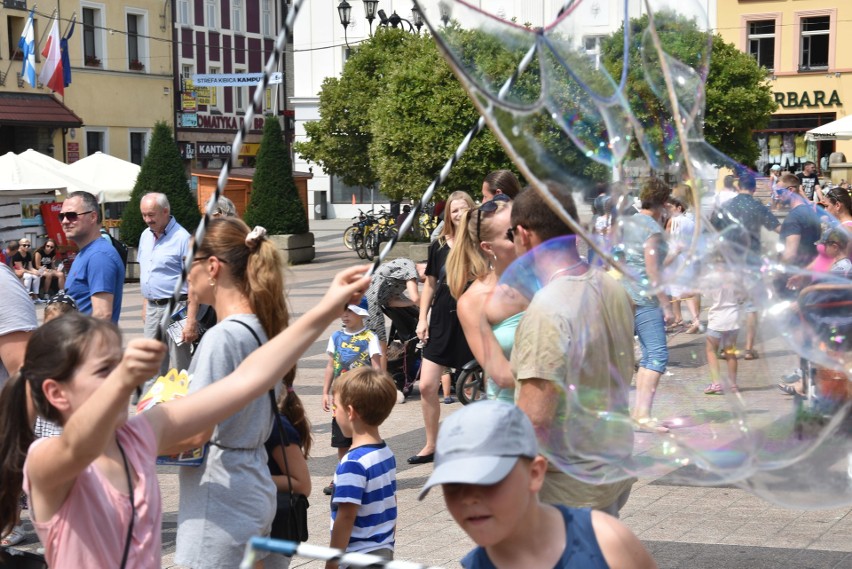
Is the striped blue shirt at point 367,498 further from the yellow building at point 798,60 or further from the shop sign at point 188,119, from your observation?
the shop sign at point 188,119

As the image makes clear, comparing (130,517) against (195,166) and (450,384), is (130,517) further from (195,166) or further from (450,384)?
(195,166)

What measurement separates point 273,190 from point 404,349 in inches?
578

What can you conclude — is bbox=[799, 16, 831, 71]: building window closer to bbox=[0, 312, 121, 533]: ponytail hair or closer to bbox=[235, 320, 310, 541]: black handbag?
bbox=[235, 320, 310, 541]: black handbag

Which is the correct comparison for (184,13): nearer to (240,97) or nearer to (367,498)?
(240,97)

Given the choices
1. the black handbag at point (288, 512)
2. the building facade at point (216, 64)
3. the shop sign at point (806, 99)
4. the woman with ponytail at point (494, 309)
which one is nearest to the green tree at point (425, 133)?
the woman with ponytail at point (494, 309)

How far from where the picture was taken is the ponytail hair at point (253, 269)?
374cm

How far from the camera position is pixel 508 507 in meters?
2.14

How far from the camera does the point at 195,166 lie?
49.1 metres

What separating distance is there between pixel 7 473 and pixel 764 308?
6.34 ft

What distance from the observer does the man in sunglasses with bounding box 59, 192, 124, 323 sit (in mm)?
7422

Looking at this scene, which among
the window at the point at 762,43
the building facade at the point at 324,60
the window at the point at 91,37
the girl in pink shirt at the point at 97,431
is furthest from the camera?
the building facade at the point at 324,60

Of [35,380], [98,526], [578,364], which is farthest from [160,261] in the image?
[98,526]

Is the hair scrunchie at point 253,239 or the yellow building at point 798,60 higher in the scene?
A: the yellow building at point 798,60

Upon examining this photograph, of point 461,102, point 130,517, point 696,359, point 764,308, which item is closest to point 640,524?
point 696,359
